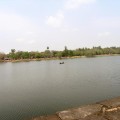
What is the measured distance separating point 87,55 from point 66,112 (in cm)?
11810

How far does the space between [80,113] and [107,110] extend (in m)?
0.87

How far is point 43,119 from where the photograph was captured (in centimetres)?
505

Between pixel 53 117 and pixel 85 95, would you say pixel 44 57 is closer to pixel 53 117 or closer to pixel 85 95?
pixel 85 95

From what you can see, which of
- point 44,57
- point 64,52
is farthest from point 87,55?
point 44,57

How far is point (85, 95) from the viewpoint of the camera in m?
15.3

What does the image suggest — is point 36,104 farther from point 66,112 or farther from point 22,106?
point 66,112

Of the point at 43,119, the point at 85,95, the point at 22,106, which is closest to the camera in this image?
the point at 43,119

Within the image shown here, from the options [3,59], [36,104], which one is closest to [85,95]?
[36,104]

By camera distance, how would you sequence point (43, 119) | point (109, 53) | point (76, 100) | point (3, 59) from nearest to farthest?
point (43, 119), point (76, 100), point (3, 59), point (109, 53)

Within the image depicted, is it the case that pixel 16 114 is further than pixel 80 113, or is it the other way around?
pixel 16 114

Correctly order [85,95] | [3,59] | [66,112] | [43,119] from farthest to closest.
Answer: [3,59] → [85,95] → [66,112] → [43,119]

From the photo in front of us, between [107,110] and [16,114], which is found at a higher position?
[107,110]

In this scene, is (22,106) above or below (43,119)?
below

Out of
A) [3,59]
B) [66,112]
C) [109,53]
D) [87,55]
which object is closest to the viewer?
[66,112]
